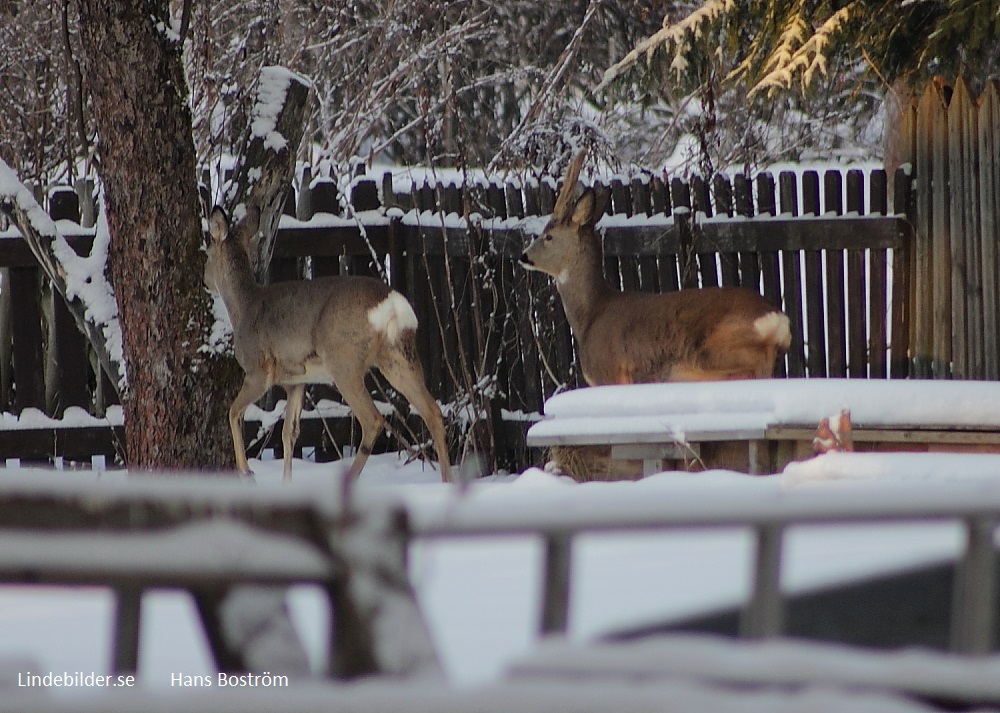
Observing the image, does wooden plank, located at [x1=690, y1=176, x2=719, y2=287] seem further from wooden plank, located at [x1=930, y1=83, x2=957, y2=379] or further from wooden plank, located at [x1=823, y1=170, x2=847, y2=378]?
wooden plank, located at [x1=930, y1=83, x2=957, y2=379]

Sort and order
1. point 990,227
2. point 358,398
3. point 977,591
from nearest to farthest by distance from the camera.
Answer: point 977,591 < point 358,398 < point 990,227

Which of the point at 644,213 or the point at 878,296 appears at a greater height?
the point at 644,213

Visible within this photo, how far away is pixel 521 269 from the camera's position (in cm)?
995

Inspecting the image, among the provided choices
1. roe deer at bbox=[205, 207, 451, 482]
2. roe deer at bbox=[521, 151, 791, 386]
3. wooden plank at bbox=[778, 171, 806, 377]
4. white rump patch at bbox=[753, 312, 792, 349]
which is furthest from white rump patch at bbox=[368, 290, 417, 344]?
wooden plank at bbox=[778, 171, 806, 377]

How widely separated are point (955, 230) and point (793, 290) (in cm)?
110

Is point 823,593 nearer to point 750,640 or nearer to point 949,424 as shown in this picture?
point 750,640

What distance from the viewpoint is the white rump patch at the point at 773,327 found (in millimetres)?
7820

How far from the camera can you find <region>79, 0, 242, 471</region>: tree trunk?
21.2 ft

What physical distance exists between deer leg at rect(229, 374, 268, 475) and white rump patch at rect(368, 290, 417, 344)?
0.70 metres

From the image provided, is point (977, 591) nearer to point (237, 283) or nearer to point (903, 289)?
point (237, 283)

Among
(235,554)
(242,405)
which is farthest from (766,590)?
(242,405)

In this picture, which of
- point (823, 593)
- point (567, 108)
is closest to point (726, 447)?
point (823, 593)

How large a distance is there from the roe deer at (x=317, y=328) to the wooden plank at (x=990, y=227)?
3530mm

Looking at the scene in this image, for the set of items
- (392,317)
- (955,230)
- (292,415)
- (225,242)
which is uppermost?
(225,242)
